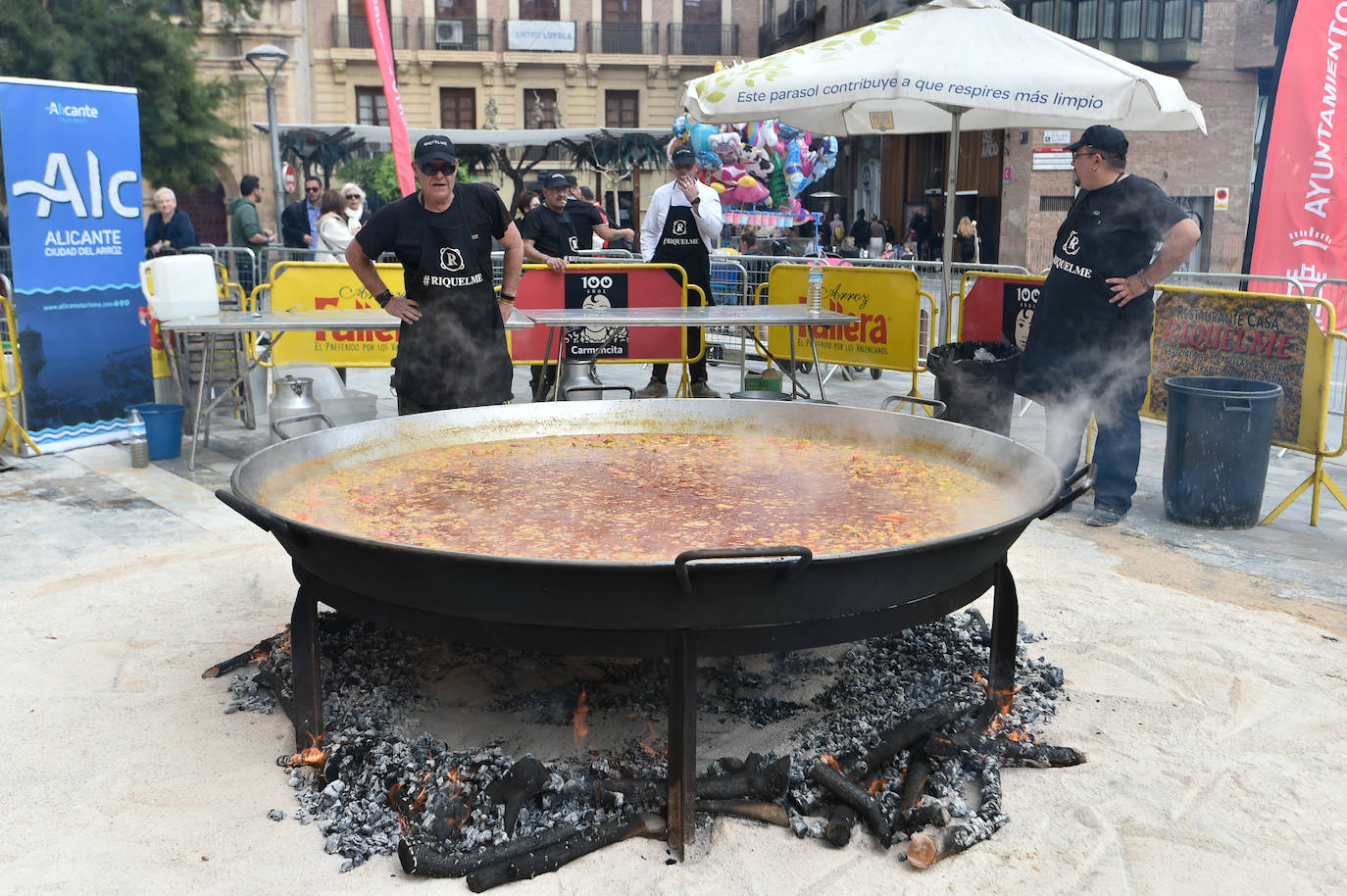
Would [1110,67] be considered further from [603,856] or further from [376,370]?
[376,370]

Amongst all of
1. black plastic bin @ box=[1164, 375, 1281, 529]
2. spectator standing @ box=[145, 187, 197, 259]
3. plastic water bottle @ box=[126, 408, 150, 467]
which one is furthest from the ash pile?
spectator standing @ box=[145, 187, 197, 259]

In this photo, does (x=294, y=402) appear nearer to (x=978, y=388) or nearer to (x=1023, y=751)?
(x=978, y=388)

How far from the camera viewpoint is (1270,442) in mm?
6219

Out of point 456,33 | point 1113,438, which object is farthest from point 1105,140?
point 456,33

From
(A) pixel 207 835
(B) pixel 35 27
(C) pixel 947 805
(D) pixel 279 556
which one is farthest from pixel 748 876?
(B) pixel 35 27

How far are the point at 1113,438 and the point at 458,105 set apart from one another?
138ft

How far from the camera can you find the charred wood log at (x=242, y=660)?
4055 mm

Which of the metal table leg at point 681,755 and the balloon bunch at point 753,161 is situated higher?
the balloon bunch at point 753,161

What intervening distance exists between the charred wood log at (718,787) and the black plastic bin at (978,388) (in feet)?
14.1

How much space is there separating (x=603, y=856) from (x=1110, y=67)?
608 cm

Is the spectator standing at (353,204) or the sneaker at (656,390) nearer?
the sneaker at (656,390)

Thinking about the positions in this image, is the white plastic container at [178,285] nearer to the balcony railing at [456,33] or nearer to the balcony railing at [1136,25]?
the balcony railing at [1136,25]

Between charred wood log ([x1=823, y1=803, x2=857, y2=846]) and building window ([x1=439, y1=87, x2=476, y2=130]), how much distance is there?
146 feet

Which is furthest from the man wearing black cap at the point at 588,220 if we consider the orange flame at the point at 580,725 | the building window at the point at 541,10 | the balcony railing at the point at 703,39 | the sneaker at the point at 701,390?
the building window at the point at 541,10
